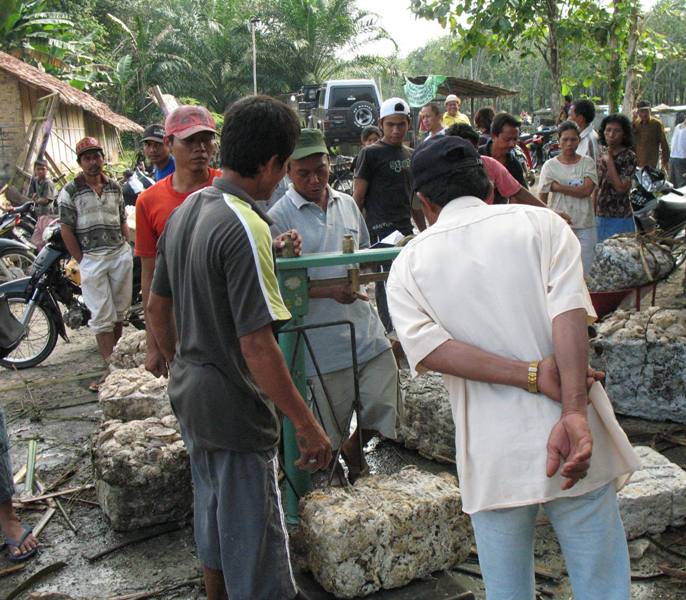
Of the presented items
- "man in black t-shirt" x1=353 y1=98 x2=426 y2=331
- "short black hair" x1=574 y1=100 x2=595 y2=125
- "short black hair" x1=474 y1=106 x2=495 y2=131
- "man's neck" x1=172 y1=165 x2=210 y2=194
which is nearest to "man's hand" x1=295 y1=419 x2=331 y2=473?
"man's neck" x1=172 y1=165 x2=210 y2=194

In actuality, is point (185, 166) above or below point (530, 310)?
above

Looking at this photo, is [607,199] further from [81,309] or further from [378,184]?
[81,309]

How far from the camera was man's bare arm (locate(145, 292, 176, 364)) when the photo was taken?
272cm

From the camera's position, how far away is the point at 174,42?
110 feet

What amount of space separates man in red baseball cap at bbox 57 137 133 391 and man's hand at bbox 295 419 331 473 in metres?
3.86

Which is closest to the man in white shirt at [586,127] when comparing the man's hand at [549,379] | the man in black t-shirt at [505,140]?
the man in black t-shirt at [505,140]

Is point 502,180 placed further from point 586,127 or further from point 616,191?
point 586,127

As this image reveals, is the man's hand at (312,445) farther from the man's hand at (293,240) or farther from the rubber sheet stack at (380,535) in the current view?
the man's hand at (293,240)

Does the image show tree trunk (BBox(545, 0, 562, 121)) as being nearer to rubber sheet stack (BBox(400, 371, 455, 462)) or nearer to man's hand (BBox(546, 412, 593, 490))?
rubber sheet stack (BBox(400, 371, 455, 462))

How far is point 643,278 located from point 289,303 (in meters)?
3.38

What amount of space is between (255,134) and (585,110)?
5312 millimetres

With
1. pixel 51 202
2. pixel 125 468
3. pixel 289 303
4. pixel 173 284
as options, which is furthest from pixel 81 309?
pixel 51 202

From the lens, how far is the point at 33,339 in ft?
22.4

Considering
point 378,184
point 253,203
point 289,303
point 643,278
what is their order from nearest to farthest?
1. point 253,203
2. point 289,303
3. point 643,278
4. point 378,184
